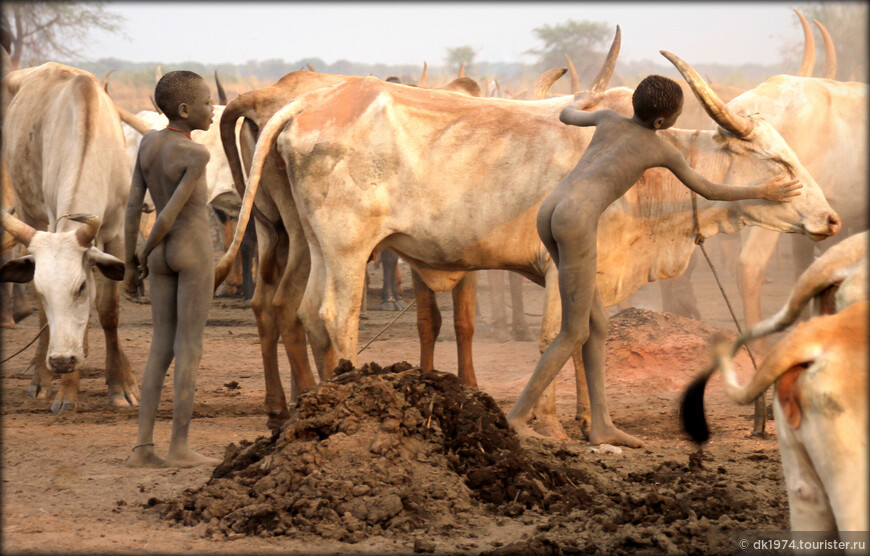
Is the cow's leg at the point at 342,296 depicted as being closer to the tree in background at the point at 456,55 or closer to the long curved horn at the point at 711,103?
the long curved horn at the point at 711,103

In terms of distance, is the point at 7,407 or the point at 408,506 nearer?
the point at 408,506

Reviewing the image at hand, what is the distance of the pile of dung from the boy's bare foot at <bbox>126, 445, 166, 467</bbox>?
57 cm

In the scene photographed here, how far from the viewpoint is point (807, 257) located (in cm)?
855

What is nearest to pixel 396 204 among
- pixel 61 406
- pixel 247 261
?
pixel 61 406

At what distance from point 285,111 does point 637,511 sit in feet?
10.6

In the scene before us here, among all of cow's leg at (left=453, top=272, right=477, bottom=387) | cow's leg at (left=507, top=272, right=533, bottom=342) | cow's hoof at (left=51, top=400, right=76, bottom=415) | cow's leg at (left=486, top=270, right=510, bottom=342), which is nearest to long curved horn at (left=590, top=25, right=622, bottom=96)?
cow's leg at (left=453, top=272, right=477, bottom=387)

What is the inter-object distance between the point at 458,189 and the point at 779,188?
5.78 ft

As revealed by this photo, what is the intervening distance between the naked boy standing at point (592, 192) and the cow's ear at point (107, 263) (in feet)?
8.53

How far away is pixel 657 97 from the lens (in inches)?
173

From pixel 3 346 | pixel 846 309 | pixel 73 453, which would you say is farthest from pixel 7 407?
pixel 846 309

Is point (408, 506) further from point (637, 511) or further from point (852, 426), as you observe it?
point (852, 426)

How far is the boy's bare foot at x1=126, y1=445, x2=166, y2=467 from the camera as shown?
4.70m

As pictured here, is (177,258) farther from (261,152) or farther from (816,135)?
(816,135)

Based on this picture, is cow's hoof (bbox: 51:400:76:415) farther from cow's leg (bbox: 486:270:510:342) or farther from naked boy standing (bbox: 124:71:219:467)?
cow's leg (bbox: 486:270:510:342)
